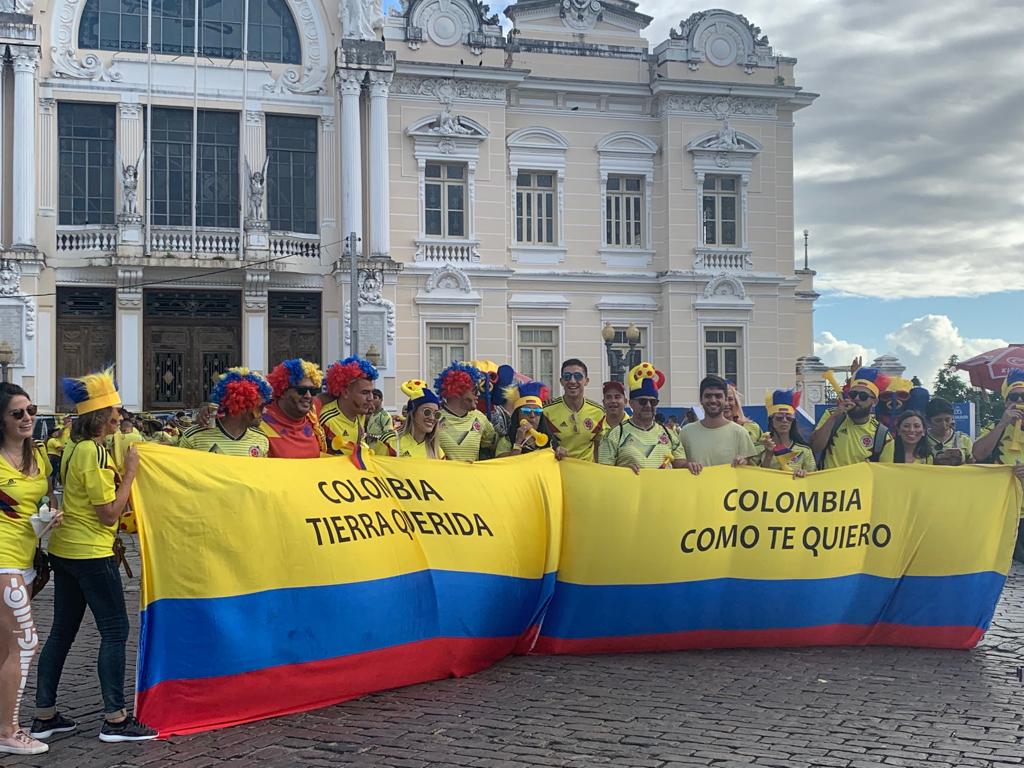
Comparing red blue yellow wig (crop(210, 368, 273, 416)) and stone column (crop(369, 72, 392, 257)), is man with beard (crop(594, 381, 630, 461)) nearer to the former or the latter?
red blue yellow wig (crop(210, 368, 273, 416))

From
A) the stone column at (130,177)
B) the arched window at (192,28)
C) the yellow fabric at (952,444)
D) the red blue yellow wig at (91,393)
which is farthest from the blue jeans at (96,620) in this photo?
the arched window at (192,28)

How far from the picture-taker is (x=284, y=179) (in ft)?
90.9

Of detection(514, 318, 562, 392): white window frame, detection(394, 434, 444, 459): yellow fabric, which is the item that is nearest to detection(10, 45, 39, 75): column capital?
detection(514, 318, 562, 392): white window frame

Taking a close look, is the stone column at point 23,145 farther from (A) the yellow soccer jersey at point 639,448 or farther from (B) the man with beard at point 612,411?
(A) the yellow soccer jersey at point 639,448

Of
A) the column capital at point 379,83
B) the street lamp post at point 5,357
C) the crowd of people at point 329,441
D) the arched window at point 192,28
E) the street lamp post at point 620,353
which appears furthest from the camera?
the column capital at point 379,83

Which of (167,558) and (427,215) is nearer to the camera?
(167,558)

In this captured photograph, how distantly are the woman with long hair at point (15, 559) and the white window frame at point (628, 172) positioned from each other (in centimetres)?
2422

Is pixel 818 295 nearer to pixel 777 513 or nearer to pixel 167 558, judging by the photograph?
pixel 777 513

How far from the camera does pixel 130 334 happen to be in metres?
26.0

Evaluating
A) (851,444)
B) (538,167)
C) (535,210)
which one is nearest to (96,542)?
(851,444)

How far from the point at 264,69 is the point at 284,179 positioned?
2537mm

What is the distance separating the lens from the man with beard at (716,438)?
9.20 m

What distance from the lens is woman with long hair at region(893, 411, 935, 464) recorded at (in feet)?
31.8

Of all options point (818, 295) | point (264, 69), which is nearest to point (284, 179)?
point (264, 69)
